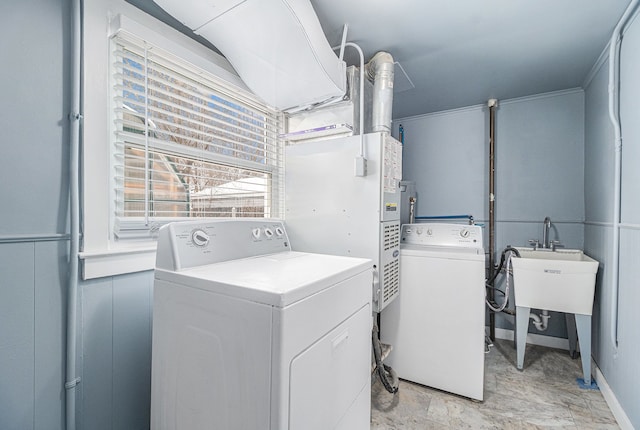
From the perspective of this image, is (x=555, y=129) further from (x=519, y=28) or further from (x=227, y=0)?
(x=227, y=0)

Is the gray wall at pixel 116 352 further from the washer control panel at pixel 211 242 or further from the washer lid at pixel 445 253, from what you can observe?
the washer lid at pixel 445 253

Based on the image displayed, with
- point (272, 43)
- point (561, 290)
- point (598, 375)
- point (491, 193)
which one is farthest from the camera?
point (491, 193)

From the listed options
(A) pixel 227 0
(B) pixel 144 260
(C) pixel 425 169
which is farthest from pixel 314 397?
(C) pixel 425 169

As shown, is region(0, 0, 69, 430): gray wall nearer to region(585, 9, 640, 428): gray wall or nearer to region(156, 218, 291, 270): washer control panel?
region(156, 218, 291, 270): washer control panel

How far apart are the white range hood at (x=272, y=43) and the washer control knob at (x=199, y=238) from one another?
91cm

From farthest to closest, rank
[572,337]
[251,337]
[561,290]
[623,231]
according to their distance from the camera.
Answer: [572,337] → [561,290] → [623,231] → [251,337]

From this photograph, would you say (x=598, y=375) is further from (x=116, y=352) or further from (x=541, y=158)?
(x=116, y=352)

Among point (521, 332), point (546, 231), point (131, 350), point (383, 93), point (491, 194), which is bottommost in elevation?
point (521, 332)

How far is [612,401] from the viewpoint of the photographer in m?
1.76

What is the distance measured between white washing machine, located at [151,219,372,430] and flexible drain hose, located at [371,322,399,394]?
1.69 feet

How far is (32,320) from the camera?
0.96 metres

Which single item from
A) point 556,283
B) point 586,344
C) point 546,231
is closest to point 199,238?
point 556,283

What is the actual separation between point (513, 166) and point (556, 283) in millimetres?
1201

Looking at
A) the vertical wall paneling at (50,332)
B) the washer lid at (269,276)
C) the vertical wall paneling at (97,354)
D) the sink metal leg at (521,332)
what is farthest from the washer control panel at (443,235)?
the vertical wall paneling at (50,332)
